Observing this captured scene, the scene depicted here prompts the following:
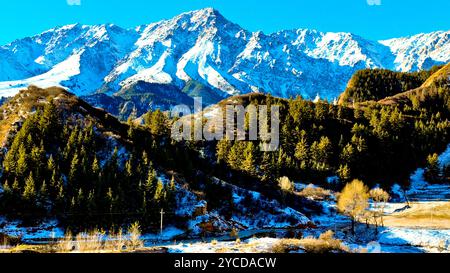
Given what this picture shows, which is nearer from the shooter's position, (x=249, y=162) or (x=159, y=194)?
(x=159, y=194)

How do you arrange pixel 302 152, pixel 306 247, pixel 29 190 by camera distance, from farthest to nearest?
pixel 302 152
pixel 29 190
pixel 306 247

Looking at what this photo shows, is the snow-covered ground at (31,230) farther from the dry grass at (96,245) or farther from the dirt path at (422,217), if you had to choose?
the dirt path at (422,217)

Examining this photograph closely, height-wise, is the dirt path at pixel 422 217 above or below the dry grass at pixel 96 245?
below

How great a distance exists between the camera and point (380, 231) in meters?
80.0

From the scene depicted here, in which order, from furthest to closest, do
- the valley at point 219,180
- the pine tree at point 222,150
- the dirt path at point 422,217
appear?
1. the pine tree at point 222,150
2. the dirt path at point 422,217
3. the valley at point 219,180

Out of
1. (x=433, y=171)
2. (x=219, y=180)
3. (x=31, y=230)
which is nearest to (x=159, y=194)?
(x=31, y=230)

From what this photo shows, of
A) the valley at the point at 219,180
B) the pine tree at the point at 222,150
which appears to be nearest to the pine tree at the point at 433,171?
the valley at the point at 219,180

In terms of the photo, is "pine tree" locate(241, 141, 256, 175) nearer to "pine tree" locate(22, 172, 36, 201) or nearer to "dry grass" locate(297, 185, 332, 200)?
"dry grass" locate(297, 185, 332, 200)

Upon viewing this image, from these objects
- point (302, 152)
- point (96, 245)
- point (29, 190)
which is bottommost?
point (29, 190)

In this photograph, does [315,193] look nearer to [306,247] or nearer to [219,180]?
[219,180]

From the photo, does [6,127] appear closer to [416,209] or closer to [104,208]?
[104,208]

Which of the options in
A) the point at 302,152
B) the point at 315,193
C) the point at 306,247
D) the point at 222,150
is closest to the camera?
the point at 306,247

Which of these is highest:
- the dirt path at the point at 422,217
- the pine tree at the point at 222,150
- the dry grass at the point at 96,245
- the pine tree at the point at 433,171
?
the pine tree at the point at 222,150

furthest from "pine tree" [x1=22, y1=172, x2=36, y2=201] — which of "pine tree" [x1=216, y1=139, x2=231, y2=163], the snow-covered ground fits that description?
"pine tree" [x1=216, y1=139, x2=231, y2=163]
